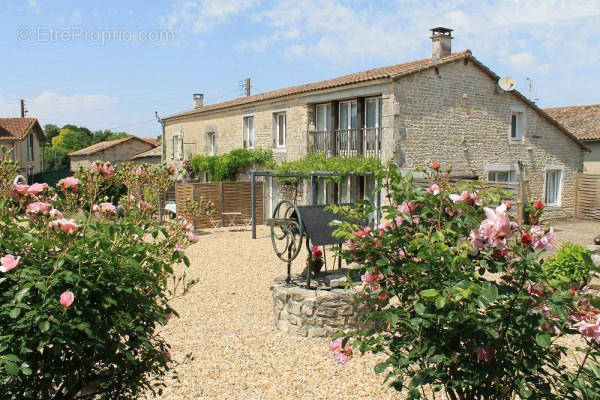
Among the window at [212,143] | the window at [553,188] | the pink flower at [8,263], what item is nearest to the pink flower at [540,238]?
the pink flower at [8,263]

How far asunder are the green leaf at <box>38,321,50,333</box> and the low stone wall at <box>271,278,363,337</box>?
15.2ft

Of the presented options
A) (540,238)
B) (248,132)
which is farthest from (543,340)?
(248,132)

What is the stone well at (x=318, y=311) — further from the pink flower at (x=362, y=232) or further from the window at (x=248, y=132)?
the window at (x=248, y=132)

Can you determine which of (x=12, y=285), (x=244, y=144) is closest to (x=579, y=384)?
(x=12, y=285)

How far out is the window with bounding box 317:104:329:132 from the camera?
17109 mm

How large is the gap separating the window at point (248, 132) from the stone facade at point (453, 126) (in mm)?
419

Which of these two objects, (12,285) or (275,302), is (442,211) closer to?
(12,285)

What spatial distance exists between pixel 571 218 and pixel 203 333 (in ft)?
57.6

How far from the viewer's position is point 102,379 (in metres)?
2.88

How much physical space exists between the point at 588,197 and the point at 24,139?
3015 cm

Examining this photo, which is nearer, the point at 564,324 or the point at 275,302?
the point at 564,324

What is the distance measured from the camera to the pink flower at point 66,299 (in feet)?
7.26

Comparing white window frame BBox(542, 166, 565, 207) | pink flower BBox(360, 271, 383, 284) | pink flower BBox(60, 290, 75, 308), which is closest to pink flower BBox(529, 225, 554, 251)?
pink flower BBox(360, 271, 383, 284)

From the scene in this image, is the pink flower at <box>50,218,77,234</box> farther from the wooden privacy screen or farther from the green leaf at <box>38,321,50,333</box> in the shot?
the wooden privacy screen
